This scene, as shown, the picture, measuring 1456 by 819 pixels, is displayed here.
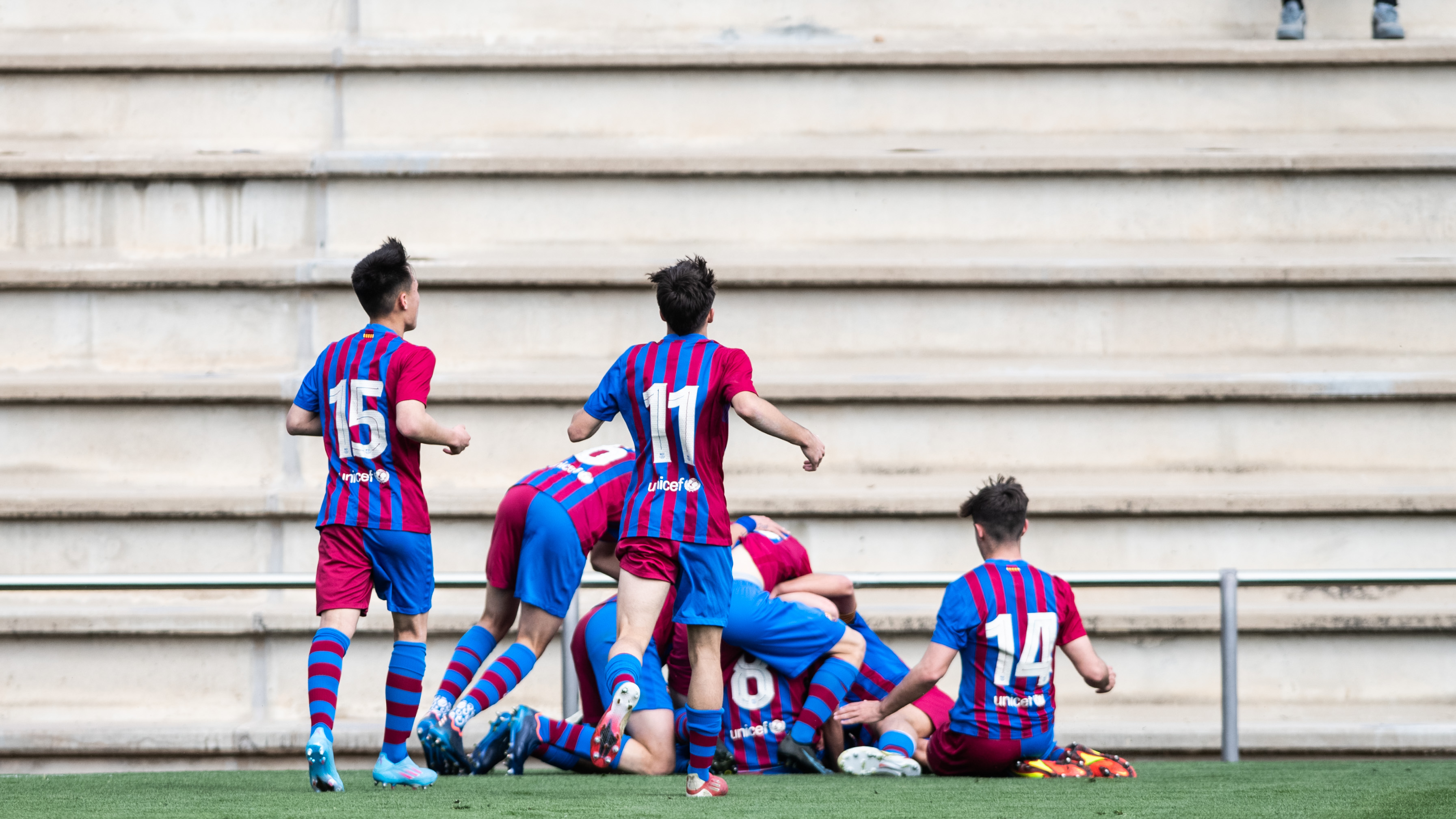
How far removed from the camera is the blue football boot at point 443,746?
16.4 ft

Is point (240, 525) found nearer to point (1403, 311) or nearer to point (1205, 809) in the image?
point (1205, 809)

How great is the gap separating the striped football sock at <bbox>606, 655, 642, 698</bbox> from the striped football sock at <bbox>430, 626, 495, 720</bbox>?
0.98 meters

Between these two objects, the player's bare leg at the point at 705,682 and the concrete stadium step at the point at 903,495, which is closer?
the player's bare leg at the point at 705,682

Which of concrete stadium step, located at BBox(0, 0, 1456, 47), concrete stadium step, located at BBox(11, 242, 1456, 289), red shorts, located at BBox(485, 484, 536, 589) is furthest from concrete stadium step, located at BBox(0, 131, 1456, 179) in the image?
red shorts, located at BBox(485, 484, 536, 589)

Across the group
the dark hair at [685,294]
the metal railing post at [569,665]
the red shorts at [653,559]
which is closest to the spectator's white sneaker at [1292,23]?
the dark hair at [685,294]

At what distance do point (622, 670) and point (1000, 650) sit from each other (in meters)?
1.42

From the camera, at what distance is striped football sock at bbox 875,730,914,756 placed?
5.37 m

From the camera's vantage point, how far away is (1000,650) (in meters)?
4.91

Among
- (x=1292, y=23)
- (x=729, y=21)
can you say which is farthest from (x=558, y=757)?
(x=1292, y=23)

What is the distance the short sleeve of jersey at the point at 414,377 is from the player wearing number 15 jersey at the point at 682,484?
63 centimetres

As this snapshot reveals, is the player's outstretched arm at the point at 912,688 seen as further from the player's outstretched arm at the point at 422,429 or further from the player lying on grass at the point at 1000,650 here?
the player's outstretched arm at the point at 422,429

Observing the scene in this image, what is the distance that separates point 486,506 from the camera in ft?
24.6

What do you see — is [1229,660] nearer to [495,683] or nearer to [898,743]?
[898,743]

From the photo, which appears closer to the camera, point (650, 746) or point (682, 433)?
point (682, 433)
